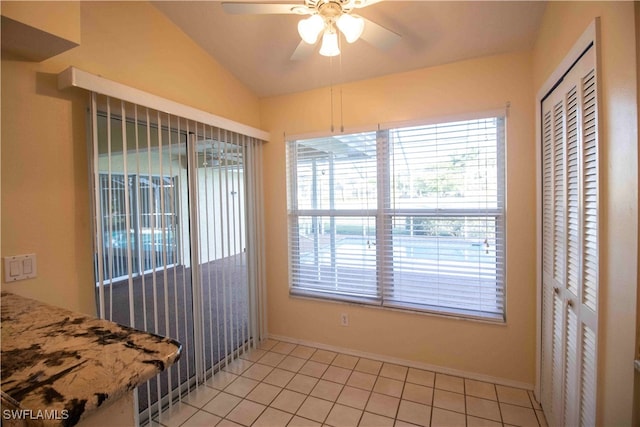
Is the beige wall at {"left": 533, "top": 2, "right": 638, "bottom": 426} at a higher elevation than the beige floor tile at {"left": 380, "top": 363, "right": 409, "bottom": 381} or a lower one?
higher

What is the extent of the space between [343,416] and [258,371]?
0.86 meters

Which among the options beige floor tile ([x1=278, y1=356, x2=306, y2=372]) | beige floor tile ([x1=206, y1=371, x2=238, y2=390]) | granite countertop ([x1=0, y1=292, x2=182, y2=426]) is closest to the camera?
granite countertop ([x1=0, y1=292, x2=182, y2=426])

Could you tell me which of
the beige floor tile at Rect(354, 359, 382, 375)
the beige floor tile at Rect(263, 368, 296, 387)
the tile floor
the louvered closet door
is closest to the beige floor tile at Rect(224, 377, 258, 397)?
the tile floor

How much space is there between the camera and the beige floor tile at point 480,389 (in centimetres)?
212

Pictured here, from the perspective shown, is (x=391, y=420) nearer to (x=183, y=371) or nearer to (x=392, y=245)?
(x=392, y=245)

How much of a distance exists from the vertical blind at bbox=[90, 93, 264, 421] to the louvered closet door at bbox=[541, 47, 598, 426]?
89.1 inches

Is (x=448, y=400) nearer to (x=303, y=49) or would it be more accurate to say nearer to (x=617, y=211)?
(x=617, y=211)

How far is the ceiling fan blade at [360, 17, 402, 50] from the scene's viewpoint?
1.52m

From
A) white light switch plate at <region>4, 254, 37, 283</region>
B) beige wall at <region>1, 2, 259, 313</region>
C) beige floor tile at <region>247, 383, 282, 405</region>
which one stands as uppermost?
beige wall at <region>1, 2, 259, 313</region>

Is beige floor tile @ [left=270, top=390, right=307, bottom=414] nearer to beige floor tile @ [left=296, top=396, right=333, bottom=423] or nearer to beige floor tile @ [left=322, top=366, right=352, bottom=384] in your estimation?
beige floor tile @ [left=296, top=396, right=333, bottom=423]

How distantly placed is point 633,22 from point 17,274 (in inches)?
104

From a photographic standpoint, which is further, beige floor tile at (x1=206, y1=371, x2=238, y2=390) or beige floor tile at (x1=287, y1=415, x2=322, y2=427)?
beige floor tile at (x1=206, y1=371, x2=238, y2=390)

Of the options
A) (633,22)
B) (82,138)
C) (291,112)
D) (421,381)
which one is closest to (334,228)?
(291,112)

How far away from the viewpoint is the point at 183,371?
7.33ft
